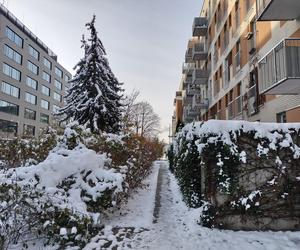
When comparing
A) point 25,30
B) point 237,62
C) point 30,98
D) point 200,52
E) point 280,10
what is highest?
point 25,30

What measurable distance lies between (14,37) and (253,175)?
58291 mm

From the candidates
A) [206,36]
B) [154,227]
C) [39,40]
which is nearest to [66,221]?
[154,227]

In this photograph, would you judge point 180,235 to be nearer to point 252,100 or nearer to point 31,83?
point 252,100

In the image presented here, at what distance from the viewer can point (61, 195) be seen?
6.06 metres

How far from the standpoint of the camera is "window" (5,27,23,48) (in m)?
54.2

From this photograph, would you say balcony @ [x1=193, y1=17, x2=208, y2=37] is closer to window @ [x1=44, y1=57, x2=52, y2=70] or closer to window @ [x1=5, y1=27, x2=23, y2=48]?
window @ [x1=5, y1=27, x2=23, y2=48]

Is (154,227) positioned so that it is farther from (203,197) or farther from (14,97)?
(14,97)

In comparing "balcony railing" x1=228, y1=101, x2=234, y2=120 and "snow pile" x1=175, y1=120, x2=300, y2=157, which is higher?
"balcony railing" x1=228, y1=101, x2=234, y2=120

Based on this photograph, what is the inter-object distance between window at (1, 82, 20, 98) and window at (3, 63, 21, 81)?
1746 millimetres

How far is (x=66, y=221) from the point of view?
18.3 ft


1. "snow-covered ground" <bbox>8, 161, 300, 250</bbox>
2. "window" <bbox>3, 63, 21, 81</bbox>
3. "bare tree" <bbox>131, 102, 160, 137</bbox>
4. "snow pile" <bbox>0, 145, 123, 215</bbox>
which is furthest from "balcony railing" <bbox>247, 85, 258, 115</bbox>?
"window" <bbox>3, 63, 21, 81</bbox>


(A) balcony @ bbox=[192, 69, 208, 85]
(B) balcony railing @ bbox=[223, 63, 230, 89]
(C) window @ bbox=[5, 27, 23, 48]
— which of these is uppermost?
(C) window @ bbox=[5, 27, 23, 48]

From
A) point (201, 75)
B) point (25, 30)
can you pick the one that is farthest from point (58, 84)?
point (201, 75)

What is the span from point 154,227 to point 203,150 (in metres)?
1.90
